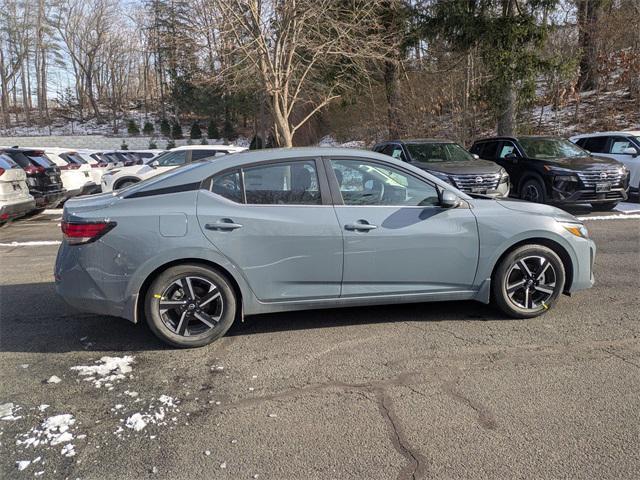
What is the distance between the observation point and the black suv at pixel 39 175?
39.1 feet

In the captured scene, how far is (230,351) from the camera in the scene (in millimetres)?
4133

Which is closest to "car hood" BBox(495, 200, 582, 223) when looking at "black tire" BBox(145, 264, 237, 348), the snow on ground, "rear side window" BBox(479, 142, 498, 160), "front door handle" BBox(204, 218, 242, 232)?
"front door handle" BBox(204, 218, 242, 232)

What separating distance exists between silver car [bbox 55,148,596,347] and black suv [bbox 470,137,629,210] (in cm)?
654

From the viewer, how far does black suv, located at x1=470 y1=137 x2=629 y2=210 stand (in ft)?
34.3

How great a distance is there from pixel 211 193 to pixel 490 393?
2613 millimetres

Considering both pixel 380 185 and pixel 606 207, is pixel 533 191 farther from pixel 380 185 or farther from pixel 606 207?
pixel 380 185

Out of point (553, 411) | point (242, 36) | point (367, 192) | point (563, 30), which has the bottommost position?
point (553, 411)

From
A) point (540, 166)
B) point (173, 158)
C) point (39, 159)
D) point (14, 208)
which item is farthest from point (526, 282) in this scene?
point (39, 159)

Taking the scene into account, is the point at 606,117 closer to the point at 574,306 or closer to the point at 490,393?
the point at 574,306

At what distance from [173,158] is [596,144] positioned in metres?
11.5

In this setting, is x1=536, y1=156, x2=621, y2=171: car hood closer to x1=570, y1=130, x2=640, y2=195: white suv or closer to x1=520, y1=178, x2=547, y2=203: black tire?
x1=520, y1=178, x2=547, y2=203: black tire

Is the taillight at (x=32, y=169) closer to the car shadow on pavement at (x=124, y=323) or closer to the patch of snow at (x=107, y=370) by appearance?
the car shadow on pavement at (x=124, y=323)

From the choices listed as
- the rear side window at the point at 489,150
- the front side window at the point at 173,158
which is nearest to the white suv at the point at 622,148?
the rear side window at the point at 489,150

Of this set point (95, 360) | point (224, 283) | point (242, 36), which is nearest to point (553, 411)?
point (224, 283)
